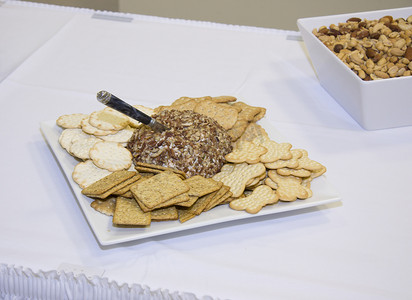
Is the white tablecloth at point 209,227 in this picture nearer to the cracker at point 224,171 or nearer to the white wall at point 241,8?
the cracker at point 224,171

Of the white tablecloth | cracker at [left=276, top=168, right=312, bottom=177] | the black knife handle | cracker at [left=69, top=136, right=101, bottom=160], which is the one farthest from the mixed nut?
cracker at [left=69, top=136, right=101, bottom=160]

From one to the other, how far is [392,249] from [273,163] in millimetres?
285

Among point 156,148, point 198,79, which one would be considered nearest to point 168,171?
point 156,148

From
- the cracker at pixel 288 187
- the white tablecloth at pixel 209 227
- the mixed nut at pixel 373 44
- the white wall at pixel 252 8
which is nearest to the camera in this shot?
the white tablecloth at pixel 209 227

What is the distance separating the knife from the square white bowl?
51 centimetres

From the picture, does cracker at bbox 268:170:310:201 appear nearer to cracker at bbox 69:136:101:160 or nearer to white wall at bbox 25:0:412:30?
cracker at bbox 69:136:101:160

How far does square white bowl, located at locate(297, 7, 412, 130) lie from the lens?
1.24m

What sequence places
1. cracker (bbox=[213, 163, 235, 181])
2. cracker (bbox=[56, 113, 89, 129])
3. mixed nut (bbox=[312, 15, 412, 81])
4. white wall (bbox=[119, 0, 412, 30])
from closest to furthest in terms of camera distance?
1. cracker (bbox=[213, 163, 235, 181])
2. cracker (bbox=[56, 113, 89, 129])
3. mixed nut (bbox=[312, 15, 412, 81])
4. white wall (bbox=[119, 0, 412, 30])

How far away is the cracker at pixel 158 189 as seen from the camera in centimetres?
90

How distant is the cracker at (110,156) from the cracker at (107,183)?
54 millimetres

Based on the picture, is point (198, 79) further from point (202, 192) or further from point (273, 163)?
point (202, 192)

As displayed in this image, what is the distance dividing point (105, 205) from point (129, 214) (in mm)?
72

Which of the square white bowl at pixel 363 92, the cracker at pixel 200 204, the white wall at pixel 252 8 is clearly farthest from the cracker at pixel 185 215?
the white wall at pixel 252 8

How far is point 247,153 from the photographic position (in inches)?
43.1
